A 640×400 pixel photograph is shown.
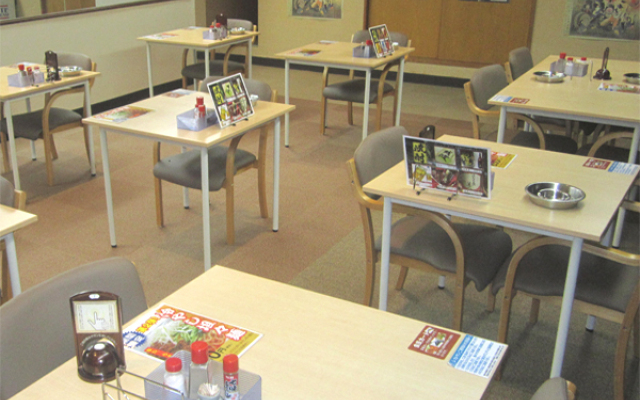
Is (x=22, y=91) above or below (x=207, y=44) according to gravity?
below

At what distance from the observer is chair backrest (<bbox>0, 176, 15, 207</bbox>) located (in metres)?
2.36

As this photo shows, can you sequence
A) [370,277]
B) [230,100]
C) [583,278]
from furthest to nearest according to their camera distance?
[230,100]
[370,277]
[583,278]

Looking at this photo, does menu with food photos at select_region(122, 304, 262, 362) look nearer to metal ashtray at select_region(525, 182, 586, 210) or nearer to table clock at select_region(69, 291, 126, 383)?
table clock at select_region(69, 291, 126, 383)

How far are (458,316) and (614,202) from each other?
74 cm

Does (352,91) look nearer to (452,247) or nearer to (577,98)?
(577,98)

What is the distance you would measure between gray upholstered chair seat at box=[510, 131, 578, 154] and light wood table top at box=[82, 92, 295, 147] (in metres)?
1.57

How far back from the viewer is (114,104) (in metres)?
6.30

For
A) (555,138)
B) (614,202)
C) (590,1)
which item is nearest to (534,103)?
(555,138)

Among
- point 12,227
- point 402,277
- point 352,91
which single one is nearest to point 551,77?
point 352,91

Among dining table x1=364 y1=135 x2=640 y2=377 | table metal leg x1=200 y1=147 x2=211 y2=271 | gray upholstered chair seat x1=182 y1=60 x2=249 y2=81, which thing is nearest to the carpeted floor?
table metal leg x1=200 y1=147 x2=211 y2=271

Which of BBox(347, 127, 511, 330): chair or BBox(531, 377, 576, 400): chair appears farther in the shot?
BBox(347, 127, 511, 330): chair

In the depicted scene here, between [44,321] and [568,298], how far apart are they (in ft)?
5.60

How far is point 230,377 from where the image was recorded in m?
1.20

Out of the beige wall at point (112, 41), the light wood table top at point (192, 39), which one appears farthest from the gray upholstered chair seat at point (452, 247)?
the beige wall at point (112, 41)
